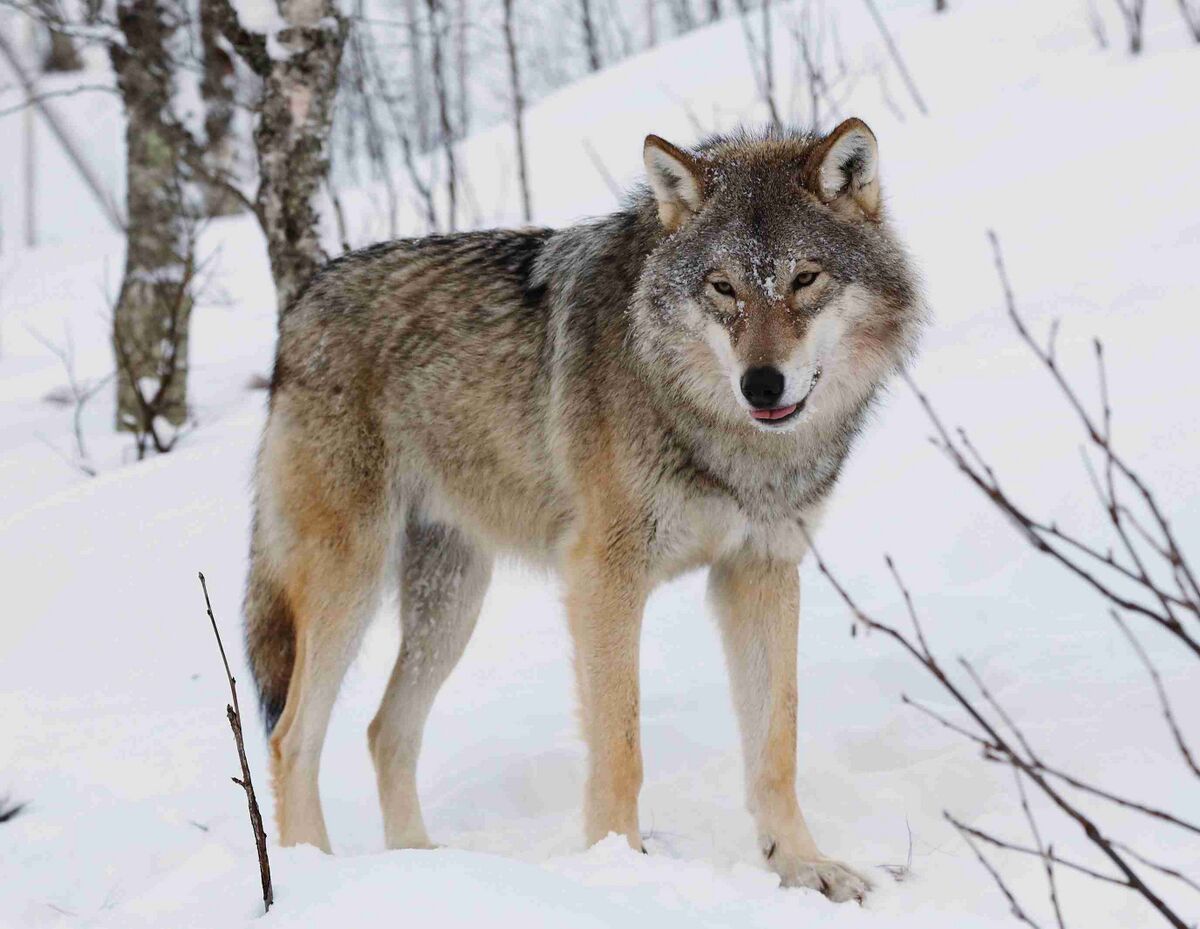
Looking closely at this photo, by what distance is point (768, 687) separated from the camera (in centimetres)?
359

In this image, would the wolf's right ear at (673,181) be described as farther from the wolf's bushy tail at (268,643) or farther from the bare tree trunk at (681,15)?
the bare tree trunk at (681,15)

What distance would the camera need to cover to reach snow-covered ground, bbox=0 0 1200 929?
265 centimetres

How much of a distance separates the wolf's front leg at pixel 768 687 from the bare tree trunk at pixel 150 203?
524 centimetres

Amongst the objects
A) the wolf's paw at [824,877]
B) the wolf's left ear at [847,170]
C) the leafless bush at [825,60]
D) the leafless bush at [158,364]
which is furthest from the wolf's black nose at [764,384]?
the leafless bush at [825,60]

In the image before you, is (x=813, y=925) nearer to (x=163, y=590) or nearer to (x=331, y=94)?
(x=163, y=590)

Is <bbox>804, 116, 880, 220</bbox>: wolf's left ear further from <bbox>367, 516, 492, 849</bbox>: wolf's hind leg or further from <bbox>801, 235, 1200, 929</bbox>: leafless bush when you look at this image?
<bbox>367, 516, 492, 849</bbox>: wolf's hind leg

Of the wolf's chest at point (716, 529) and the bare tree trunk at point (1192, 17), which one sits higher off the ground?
the bare tree trunk at point (1192, 17)

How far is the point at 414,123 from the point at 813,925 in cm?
2556

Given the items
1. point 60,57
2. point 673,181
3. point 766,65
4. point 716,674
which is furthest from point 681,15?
point 673,181

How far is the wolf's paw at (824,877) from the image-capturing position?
316 centimetres

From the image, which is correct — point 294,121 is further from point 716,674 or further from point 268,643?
point 716,674

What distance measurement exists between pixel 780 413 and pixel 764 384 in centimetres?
10

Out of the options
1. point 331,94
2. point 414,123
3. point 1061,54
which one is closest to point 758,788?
point 331,94

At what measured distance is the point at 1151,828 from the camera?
3.06 m
